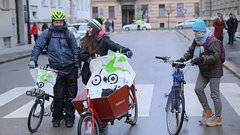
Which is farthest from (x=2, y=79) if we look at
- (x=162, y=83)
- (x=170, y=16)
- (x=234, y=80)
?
(x=170, y=16)

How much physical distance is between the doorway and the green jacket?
229 feet

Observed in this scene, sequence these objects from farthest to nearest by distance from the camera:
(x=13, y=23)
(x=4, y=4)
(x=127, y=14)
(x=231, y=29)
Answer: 1. (x=127, y=14)
2. (x=13, y=23)
3. (x=4, y=4)
4. (x=231, y=29)

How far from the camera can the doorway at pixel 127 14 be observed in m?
76.8

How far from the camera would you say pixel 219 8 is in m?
43.8

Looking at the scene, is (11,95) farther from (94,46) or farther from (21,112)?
(94,46)

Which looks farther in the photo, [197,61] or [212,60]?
[212,60]

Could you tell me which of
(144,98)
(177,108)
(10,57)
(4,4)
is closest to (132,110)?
(177,108)

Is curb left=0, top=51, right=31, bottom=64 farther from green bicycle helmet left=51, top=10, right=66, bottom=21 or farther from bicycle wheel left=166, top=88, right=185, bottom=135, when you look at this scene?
bicycle wheel left=166, top=88, right=185, bottom=135

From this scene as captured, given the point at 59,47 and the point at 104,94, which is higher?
the point at 59,47

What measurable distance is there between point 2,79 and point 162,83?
18.3 feet

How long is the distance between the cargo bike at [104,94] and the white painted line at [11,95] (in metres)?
4.36

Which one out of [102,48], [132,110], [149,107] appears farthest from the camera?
[149,107]

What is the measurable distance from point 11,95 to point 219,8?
35.2 m

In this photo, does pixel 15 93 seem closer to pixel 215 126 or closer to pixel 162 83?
pixel 162 83
